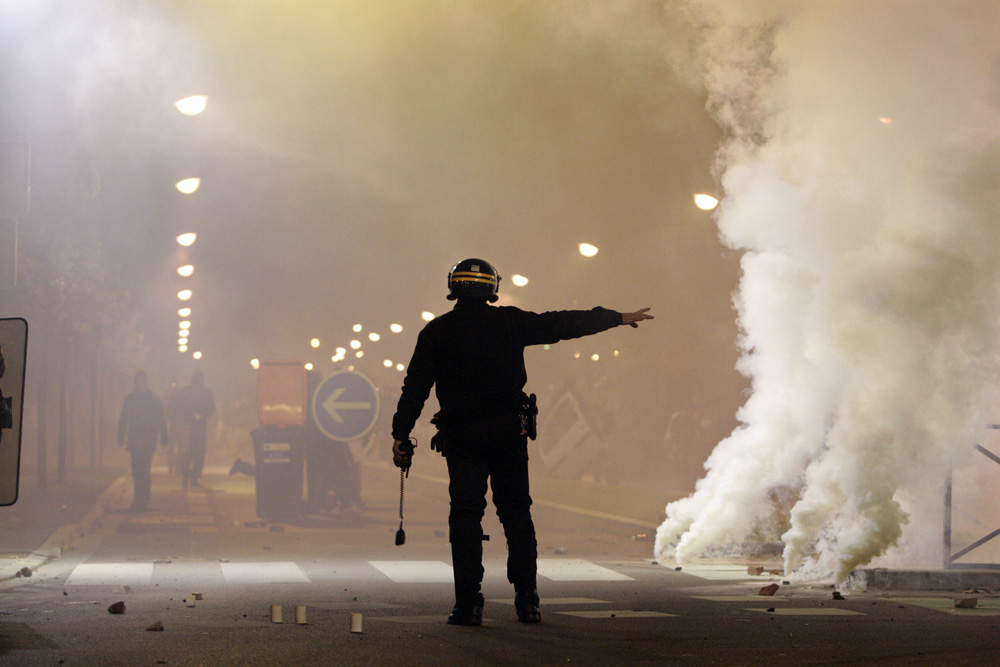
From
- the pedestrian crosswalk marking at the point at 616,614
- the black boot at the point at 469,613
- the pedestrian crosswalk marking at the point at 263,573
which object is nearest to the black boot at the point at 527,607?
the black boot at the point at 469,613

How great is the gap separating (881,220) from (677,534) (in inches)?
126

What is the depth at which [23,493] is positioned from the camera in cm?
2048

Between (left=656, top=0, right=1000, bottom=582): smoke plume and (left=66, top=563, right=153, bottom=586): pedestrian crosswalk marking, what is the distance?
429cm

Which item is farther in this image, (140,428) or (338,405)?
(140,428)

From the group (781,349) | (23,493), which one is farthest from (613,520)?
(23,493)

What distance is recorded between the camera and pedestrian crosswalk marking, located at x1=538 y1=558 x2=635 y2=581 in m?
9.12

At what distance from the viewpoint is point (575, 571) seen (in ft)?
31.7

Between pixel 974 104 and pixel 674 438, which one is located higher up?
pixel 974 104

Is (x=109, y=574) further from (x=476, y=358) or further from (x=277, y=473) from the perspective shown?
(x=277, y=473)

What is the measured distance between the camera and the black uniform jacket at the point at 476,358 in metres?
6.00

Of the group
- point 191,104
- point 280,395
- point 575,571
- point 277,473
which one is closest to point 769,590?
point 575,571

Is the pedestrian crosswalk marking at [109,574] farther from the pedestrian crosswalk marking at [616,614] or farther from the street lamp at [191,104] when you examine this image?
the street lamp at [191,104]

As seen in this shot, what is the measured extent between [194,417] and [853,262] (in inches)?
622

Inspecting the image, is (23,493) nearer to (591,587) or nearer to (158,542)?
(158,542)
